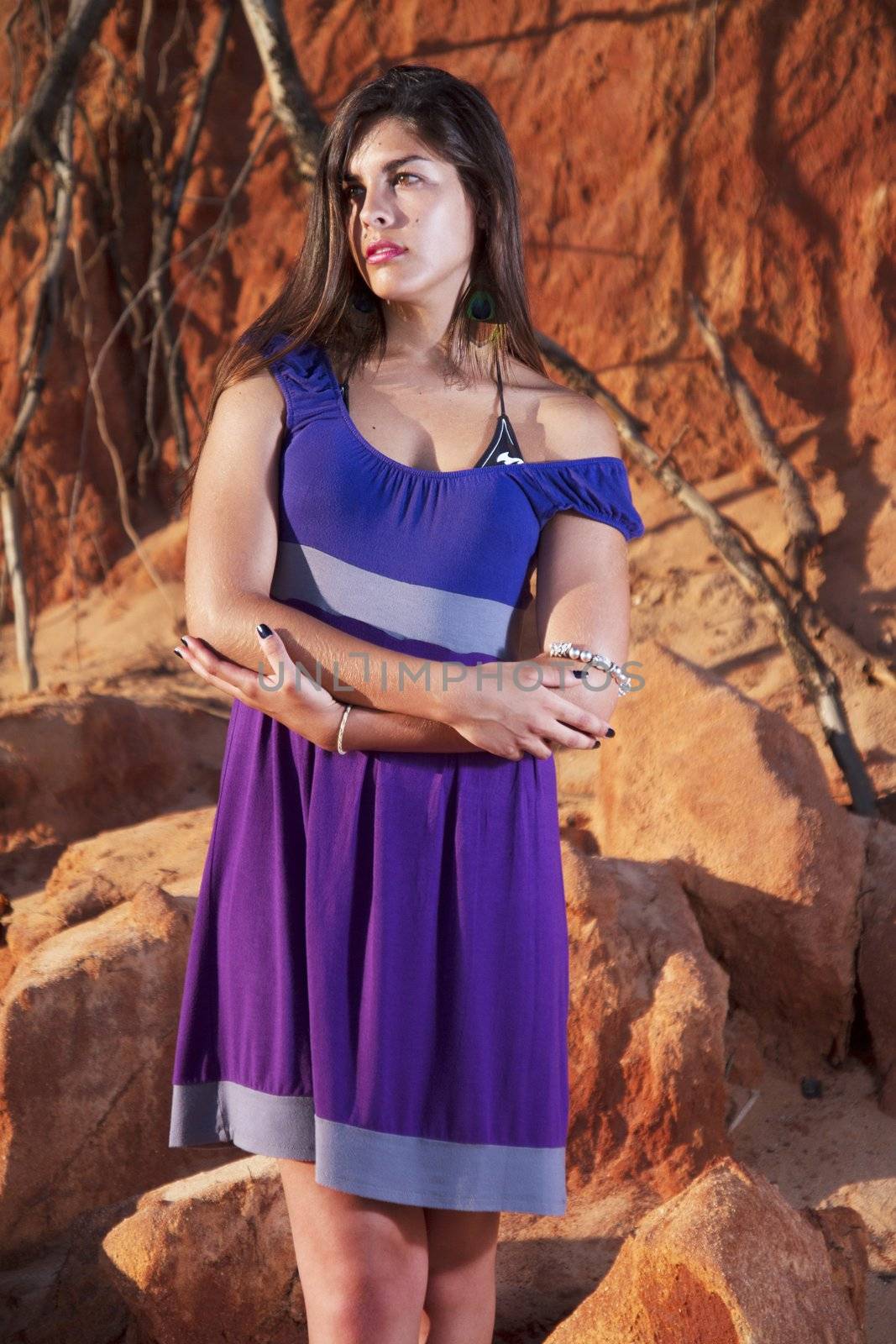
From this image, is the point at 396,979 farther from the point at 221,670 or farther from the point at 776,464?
the point at 776,464

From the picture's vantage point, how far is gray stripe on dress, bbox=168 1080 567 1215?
1521 millimetres

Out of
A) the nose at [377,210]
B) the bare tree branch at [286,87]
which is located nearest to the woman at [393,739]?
the nose at [377,210]

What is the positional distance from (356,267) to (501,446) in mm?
306

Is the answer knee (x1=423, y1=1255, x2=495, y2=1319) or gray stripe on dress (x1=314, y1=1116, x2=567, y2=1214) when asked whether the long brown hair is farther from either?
knee (x1=423, y1=1255, x2=495, y2=1319)

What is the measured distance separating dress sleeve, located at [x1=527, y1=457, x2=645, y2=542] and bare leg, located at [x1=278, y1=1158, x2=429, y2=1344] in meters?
0.80

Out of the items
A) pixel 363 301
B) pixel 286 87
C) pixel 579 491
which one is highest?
pixel 286 87

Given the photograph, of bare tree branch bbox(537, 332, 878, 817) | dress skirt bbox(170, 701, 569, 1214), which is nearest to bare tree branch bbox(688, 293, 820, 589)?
bare tree branch bbox(537, 332, 878, 817)

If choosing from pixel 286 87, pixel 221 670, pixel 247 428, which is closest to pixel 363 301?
pixel 247 428

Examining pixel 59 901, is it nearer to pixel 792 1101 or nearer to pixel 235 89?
pixel 792 1101

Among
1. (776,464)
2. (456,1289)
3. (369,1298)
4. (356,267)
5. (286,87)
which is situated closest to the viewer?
(369,1298)

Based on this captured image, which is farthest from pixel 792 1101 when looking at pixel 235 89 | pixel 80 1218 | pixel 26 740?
pixel 235 89

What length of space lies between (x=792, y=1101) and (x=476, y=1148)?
5.39ft

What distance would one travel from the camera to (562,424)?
173 cm

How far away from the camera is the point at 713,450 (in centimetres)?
495
